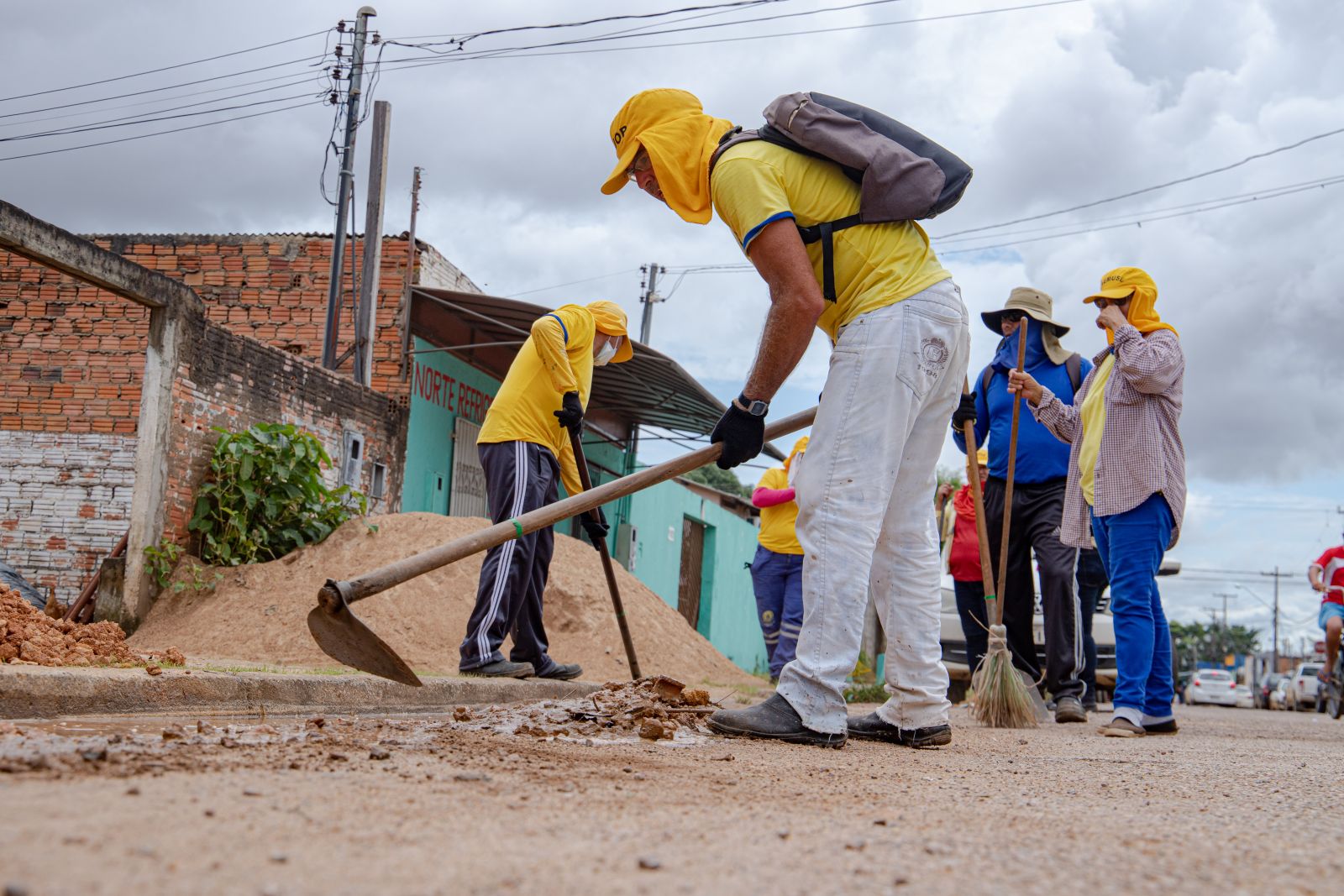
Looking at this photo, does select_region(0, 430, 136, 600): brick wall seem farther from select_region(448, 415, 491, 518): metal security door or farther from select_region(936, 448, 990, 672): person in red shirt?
select_region(936, 448, 990, 672): person in red shirt

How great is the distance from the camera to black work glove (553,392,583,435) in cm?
570

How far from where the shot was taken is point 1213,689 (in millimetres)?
44906

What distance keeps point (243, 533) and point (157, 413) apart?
3.70 feet

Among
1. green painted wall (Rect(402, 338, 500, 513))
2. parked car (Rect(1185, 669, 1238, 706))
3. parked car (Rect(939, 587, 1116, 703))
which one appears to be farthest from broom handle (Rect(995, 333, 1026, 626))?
parked car (Rect(1185, 669, 1238, 706))

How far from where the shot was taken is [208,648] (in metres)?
7.31

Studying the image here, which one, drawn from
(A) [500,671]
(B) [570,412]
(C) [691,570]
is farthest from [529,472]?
(C) [691,570]

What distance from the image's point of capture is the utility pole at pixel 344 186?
1437 cm

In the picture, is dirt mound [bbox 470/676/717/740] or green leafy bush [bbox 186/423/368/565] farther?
green leafy bush [bbox 186/423/368/565]

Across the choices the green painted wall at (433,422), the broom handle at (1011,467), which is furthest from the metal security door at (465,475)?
the broom handle at (1011,467)

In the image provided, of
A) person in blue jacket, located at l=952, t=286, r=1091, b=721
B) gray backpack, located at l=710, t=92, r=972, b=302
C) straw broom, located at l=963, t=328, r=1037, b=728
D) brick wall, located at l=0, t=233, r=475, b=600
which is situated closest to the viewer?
gray backpack, located at l=710, t=92, r=972, b=302

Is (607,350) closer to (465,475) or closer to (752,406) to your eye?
(752,406)

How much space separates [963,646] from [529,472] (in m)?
6.05

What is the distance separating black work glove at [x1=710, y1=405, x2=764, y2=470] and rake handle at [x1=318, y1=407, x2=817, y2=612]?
0.05 meters

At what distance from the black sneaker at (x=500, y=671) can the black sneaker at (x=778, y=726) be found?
250 centimetres
